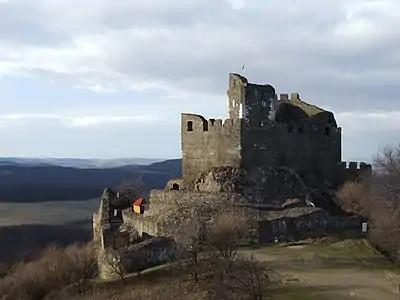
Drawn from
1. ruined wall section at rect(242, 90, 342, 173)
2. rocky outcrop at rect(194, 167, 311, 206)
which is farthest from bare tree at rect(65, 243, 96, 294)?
ruined wall section at rect(242, 90, 342, 173)

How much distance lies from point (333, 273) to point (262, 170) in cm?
1086

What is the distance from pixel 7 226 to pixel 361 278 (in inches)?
2318

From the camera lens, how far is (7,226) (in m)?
73.7

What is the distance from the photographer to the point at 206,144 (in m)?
34.2

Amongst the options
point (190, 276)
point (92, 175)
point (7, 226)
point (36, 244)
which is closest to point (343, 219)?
point (190, 276)

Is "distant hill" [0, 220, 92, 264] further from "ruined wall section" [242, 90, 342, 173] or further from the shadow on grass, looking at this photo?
the shadow on grass

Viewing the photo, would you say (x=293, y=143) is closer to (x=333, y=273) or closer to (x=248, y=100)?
(x=248, y=100)

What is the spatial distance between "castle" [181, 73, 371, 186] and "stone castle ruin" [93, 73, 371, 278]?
0.05m

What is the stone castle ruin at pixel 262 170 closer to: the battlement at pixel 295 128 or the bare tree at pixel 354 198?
the battlement at pixel 295 128

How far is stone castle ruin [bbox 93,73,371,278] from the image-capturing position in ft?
99.9

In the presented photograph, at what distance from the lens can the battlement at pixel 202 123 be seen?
109 ft

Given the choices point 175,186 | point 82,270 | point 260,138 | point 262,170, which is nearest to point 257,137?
point 260,138

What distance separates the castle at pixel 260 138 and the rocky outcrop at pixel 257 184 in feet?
2.11

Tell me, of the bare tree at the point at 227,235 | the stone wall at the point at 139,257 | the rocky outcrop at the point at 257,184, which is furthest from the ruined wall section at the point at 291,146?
the stone wall at the point at 139,257
